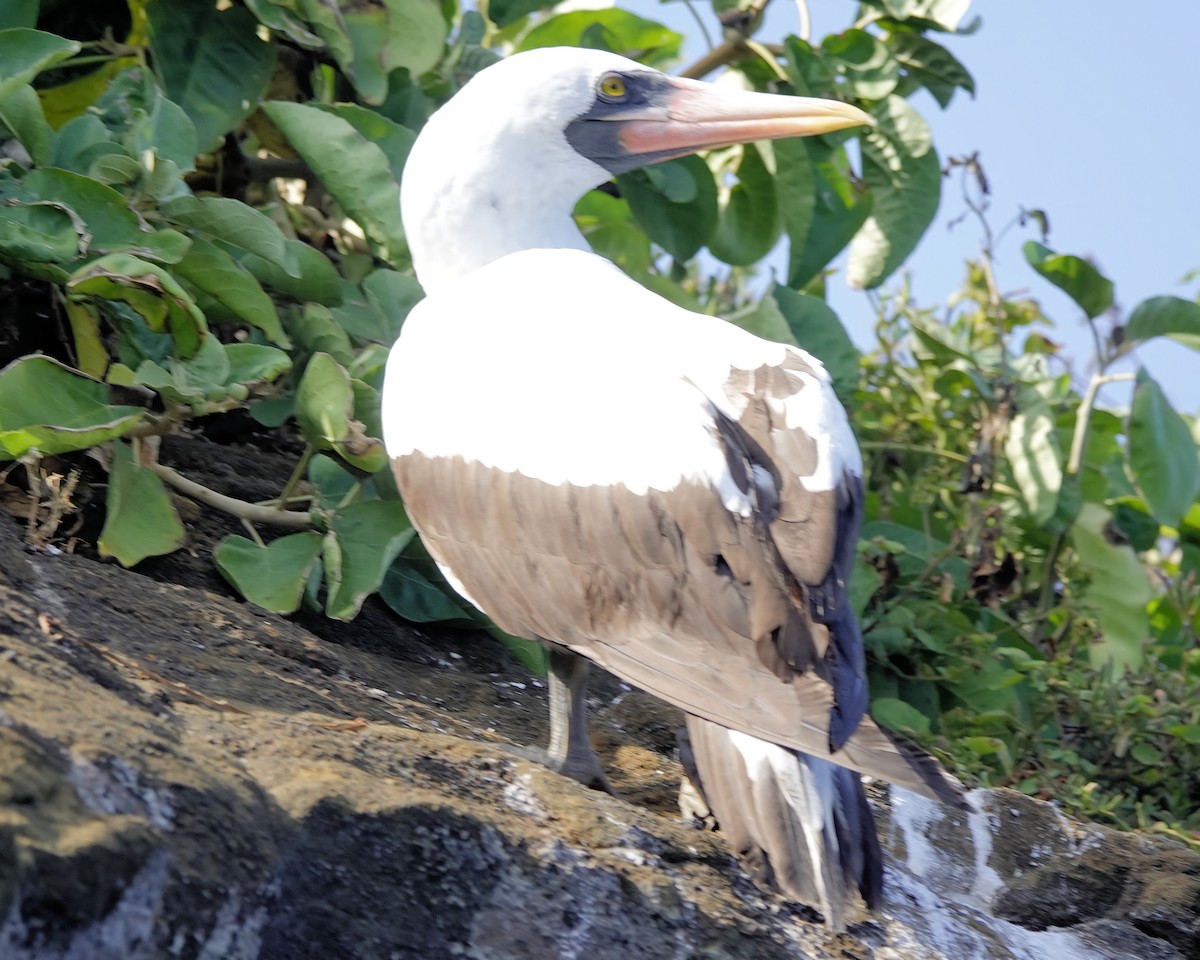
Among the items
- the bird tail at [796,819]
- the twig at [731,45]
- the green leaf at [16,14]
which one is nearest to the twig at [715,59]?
the twig at [731,45]

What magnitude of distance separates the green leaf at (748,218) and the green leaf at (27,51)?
95.4 inches

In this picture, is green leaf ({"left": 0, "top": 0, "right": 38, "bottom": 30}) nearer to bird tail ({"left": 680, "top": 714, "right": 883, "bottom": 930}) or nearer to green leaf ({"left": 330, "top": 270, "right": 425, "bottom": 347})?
green leaf ({"left": 330, "top": 270, "right": 425, "bottom": 347})

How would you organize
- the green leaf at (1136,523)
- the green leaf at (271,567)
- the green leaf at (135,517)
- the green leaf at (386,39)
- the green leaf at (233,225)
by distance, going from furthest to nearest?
1. the green leaf at (1136,523)
2. the green leaf at (386,39)
3. the green leaf at (233,225)
4. the green leaf at (271,567)
5. the green leaf at (135,517)

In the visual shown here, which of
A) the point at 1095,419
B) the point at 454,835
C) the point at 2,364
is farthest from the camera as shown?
the point at 1095,419

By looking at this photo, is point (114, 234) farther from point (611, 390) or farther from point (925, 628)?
point (925, 628)

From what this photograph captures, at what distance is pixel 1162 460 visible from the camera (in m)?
5.01

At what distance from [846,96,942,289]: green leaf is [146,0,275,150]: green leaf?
216 centimetres

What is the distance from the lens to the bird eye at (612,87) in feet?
13.0

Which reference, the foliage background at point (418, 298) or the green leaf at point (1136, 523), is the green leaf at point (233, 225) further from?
the green leaf at point (1136, 523)

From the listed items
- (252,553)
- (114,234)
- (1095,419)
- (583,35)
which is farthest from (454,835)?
(1095,419)

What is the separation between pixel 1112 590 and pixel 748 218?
1.88m

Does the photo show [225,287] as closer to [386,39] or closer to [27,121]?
[27,121]

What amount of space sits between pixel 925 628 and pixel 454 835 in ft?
9.05

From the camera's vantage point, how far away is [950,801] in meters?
2.50
